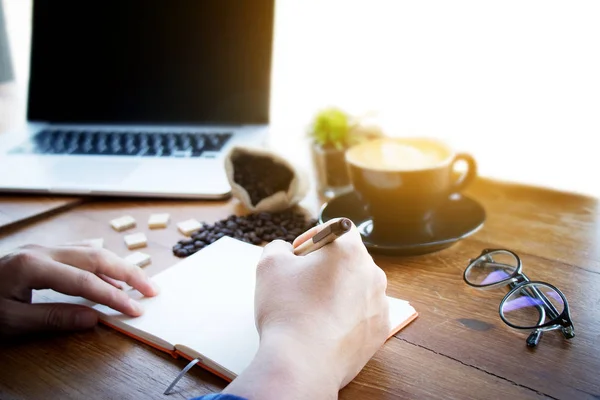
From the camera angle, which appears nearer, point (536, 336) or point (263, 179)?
point (536, 336)

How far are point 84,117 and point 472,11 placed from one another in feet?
3.06

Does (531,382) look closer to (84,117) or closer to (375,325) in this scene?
(375,325)

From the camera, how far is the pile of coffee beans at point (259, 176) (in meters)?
0.93

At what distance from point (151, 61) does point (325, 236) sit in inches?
34.8

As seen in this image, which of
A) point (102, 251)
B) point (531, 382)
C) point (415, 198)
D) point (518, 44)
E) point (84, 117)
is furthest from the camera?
point (84, 117)

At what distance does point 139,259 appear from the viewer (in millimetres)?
779

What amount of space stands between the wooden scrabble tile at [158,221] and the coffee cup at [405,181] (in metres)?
0.33

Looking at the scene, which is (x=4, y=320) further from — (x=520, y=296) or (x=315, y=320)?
(x=520, y=296)

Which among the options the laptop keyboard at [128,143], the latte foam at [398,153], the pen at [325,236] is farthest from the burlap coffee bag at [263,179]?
the pen at [325,236]

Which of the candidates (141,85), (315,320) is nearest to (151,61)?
(141,85)

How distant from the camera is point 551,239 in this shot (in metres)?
0.82

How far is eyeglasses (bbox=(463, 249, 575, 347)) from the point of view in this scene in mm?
599

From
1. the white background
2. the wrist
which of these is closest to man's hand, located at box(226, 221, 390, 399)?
the wrist

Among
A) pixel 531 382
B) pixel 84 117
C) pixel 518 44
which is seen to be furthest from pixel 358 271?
pixel 84 117
